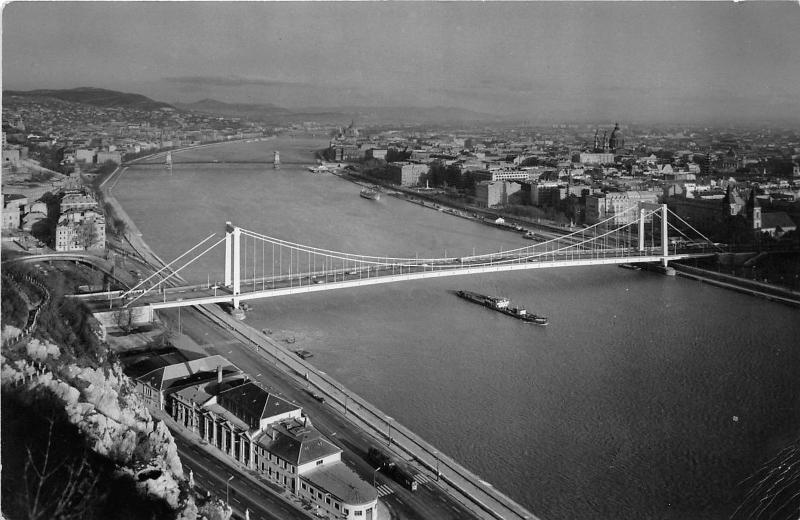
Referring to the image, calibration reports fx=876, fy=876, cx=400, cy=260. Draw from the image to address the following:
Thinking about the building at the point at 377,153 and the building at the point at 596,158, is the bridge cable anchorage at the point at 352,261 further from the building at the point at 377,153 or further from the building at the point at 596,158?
the building at the point at 377,153

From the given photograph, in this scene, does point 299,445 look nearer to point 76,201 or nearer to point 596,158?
point 76,201

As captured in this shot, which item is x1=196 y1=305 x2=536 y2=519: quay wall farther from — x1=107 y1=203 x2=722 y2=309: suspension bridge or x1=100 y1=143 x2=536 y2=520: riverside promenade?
x1=107 y1=203 x2=722 y2=309: suspension bridge

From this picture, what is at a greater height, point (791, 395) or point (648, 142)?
point (648, 142)

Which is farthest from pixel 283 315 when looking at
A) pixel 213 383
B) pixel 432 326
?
pixel 213 383

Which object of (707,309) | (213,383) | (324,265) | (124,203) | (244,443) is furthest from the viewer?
(124,203)

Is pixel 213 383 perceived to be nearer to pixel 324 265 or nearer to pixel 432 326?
pixel 432 326

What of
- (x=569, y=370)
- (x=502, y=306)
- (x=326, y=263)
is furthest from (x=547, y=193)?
(x=569, y=370)
